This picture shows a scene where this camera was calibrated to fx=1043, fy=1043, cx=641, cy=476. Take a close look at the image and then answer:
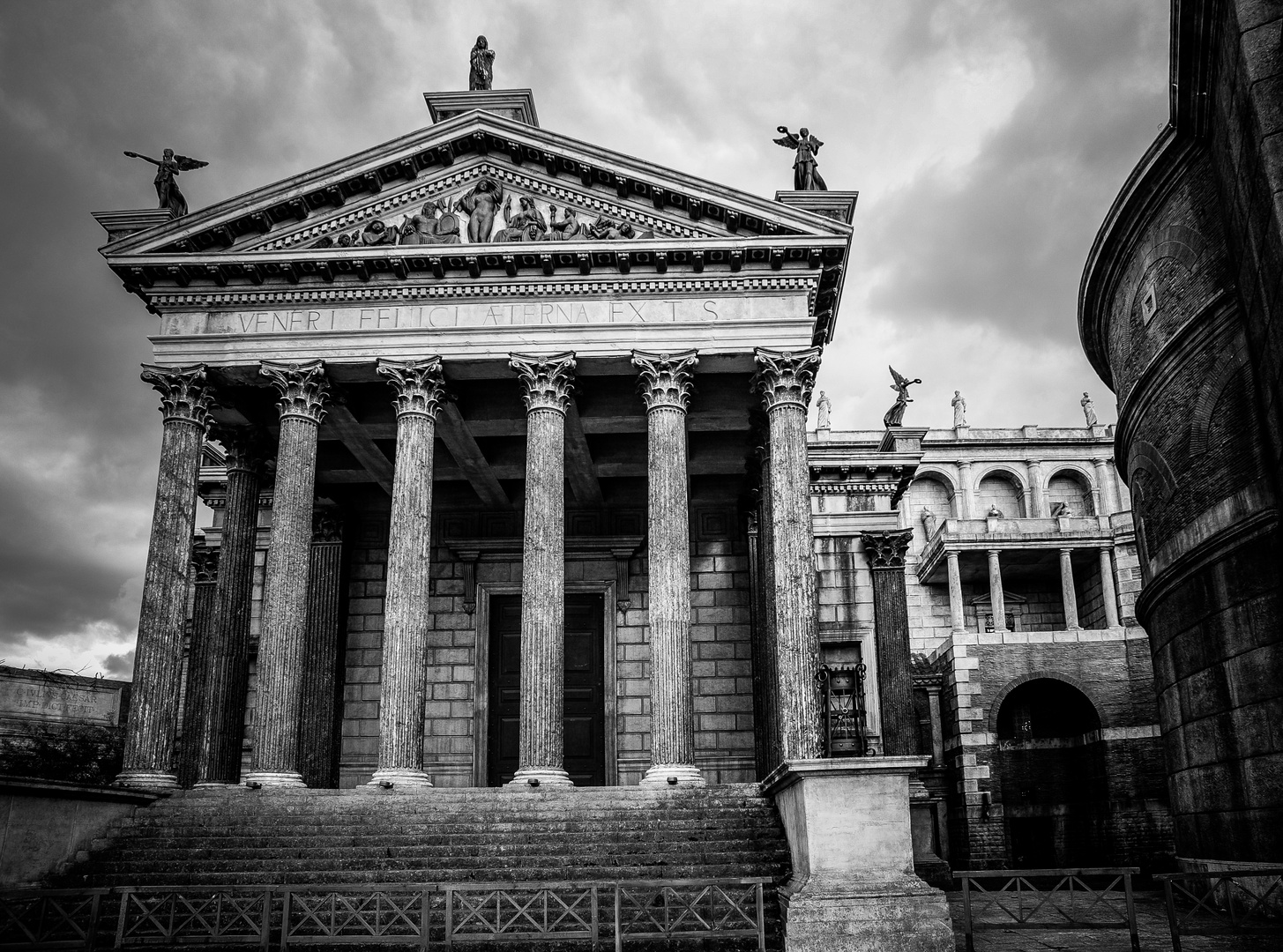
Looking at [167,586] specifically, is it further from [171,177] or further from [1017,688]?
[1017,688]

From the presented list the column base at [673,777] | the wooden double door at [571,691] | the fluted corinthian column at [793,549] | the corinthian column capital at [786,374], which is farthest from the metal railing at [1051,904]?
the wooden double door at [571,691]

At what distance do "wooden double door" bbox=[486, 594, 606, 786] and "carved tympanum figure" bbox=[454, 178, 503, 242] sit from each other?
10.5 meters

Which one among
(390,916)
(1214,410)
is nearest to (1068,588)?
(1214,410)

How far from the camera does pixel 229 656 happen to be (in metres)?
22.7

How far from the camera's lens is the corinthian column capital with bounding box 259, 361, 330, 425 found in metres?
22.2

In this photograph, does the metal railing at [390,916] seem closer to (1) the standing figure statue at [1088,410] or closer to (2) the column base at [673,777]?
(2) the column base at [673,777]

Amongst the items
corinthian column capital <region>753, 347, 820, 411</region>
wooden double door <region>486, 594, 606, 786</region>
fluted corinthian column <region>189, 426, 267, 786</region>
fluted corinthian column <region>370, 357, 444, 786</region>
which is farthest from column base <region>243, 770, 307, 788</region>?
corinthian column capital <region>753, 347, 820, 411</region>

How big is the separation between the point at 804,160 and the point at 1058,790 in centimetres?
2340

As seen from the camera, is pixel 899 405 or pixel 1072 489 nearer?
pixel 899 405

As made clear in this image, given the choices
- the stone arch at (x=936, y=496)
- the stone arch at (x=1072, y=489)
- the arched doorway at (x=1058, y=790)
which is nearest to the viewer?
the arched doorway at (x=1058, y=790)

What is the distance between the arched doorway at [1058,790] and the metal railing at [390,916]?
2259 cm

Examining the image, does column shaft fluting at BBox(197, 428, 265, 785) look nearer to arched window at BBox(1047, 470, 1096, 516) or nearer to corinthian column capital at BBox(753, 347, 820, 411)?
corinthian column capital at BBox(753, 347, 820, 411)

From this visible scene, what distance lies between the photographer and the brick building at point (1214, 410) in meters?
13.4

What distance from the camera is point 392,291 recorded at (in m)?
22.5
